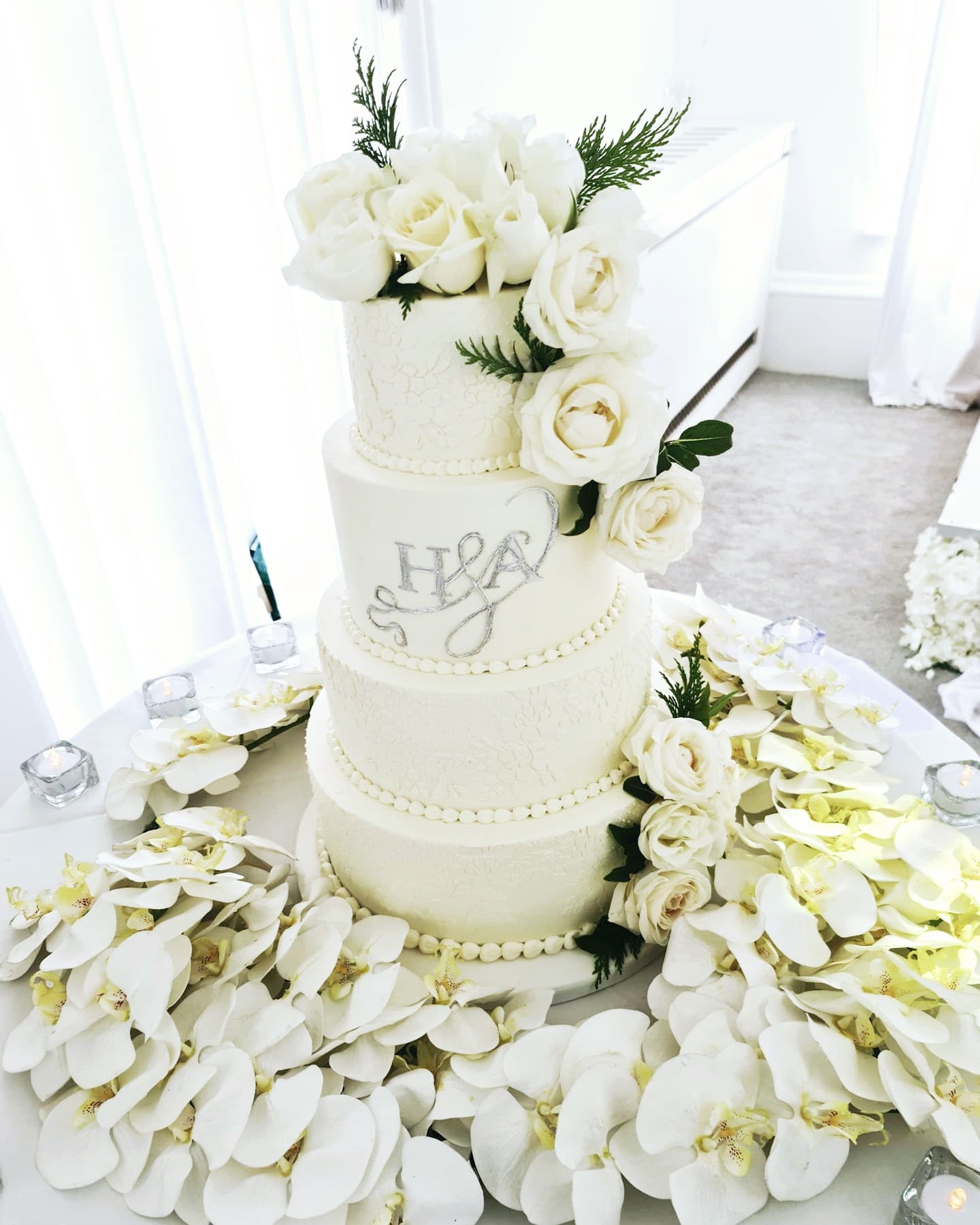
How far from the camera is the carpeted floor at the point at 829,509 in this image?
9.23 feet

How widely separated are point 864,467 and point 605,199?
307cm

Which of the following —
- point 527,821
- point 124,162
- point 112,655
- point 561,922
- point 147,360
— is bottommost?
point 112,655

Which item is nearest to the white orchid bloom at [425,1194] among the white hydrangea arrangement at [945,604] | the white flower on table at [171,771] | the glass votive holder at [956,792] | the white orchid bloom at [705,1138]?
the white orchid bloom at [705,1138]

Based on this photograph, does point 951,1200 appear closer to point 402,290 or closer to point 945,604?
point 402,290

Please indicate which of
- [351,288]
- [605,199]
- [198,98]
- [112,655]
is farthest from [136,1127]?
[198,98]

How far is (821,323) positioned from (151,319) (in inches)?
133

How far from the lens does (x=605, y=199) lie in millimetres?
812

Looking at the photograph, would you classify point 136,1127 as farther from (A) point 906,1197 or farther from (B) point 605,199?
(B) point 605,199

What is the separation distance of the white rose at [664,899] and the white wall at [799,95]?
2.65m

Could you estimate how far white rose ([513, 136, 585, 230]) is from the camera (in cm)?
80

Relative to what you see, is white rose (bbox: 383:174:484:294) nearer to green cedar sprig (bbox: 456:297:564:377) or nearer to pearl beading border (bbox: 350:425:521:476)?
green cedar sprig (bbox: 456:297:564:377)

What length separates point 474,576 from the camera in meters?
0.94

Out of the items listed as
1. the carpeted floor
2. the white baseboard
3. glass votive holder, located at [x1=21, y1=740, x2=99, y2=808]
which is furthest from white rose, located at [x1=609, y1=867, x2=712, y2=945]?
the white baseboard

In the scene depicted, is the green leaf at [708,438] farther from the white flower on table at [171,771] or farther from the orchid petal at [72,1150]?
the orchid petal at [72,1150]
